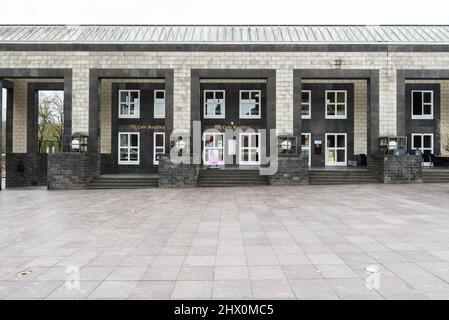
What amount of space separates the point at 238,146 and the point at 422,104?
43.5ft

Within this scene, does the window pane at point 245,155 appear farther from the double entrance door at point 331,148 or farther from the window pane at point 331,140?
the window pane at point 331,140

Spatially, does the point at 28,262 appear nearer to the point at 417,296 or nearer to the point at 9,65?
the point at 417,296

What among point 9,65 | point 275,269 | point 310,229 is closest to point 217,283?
point 275,269

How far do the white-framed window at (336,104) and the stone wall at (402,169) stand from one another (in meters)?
7.22

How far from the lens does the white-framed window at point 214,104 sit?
2619 cm

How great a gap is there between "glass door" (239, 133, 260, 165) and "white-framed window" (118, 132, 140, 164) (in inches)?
282

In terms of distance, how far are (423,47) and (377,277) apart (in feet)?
65.7

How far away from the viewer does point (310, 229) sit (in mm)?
8328

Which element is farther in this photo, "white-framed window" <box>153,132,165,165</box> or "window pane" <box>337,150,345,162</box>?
"window pane" <box>337,150,345,162</box>

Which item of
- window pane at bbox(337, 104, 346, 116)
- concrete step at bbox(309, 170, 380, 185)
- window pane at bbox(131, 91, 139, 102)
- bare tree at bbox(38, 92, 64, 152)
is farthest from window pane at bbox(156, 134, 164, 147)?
bare tree at bbox(38, 92, 64, 152)

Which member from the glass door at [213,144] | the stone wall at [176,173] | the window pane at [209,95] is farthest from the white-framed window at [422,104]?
the stone wall at [176,173]

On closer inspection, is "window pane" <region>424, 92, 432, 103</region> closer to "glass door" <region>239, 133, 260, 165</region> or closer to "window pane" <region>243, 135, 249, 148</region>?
"glass door" <region>239, 133, 260, 165</region>

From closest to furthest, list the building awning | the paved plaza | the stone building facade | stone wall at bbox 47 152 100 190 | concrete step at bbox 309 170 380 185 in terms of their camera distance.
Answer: the paved plaza → stone wall at bbox 47 152 100 190 → concrete step at bbox 309 170 380 185 → the stone building facade → the building awning

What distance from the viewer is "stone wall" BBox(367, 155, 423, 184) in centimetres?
1958
